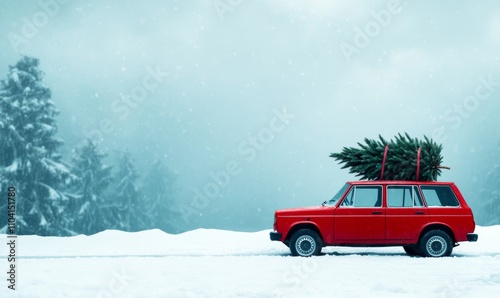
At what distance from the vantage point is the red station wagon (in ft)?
42.4

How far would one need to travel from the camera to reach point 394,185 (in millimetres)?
13242

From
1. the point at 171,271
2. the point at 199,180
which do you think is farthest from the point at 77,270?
the point at 199,180

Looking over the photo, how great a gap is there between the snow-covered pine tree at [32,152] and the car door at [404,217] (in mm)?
24052

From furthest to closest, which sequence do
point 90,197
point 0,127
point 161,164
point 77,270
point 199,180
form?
1. point 199,180
2. point 161,164
3. point 90,197
4. point 0,127
5. point 77,270

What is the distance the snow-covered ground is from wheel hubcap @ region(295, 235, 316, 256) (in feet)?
1.07

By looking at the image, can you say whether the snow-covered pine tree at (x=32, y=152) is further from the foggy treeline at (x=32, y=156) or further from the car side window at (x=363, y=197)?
the car side window at (x=363, y=197)

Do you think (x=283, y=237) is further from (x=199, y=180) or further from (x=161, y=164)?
(x=199, y=180)

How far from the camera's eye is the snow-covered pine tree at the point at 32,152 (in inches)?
1262

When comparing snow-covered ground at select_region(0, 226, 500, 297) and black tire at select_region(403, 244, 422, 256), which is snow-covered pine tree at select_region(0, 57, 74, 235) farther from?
black tire at select_region(403, 244, 422, 256)

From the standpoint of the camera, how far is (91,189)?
1763 inches

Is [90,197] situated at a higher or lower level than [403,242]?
higher

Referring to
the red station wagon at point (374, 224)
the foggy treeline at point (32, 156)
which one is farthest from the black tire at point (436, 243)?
the foggy treeline at point (32, 156)

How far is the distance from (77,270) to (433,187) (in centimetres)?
802

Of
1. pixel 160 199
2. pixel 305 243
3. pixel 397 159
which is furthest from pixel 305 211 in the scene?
pixel 160 199
